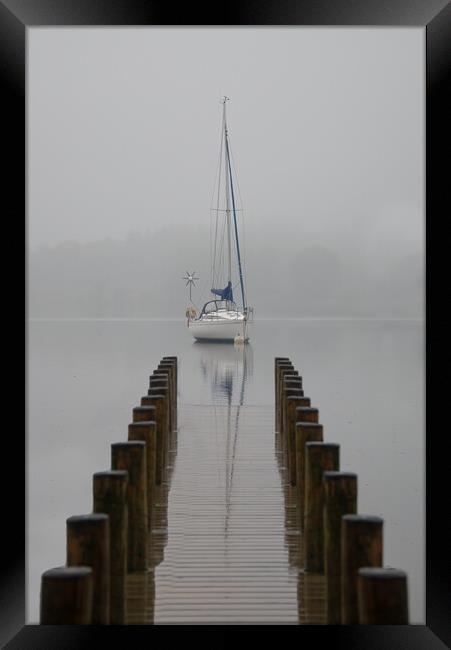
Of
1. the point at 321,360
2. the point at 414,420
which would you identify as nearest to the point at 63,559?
the point at 414,420

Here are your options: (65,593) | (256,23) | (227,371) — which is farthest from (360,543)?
(227,371)

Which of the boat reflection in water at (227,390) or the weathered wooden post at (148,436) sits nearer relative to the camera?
the weathered wooden post at (148,436)

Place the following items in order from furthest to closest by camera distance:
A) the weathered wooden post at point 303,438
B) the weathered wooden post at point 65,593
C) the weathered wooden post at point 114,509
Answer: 1. the weathered wooden post at point 303,438
2. the weathered wooden post at point 114,509
3. the weathered wooden post at point 65,593

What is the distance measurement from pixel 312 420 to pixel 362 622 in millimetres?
5349

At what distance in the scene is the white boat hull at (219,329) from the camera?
5991 cm

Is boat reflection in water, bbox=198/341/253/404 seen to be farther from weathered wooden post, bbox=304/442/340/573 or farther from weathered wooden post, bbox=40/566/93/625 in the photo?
weathered wooden post, bbox=40/566/93/625

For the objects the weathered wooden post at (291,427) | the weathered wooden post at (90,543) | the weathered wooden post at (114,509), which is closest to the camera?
the weathered wooden post at (90,543)

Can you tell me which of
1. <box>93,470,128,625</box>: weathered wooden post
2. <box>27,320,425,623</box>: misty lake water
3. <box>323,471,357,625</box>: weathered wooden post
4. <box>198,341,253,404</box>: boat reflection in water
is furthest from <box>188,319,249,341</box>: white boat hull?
<box>93,470,128,625</box>: weathered wooden post

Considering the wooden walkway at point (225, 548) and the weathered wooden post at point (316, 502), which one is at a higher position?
the weathered wooden post at point (316, 502)

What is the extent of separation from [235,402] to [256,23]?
16.3m

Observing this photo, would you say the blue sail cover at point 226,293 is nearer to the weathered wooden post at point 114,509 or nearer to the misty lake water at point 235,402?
the misty lake water at point 235,402

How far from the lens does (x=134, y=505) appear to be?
24.3 feet

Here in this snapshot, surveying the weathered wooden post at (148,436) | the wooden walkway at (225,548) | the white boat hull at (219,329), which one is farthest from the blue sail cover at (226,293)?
the weathered wooden post at (148,436)

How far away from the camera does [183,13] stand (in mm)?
6180
